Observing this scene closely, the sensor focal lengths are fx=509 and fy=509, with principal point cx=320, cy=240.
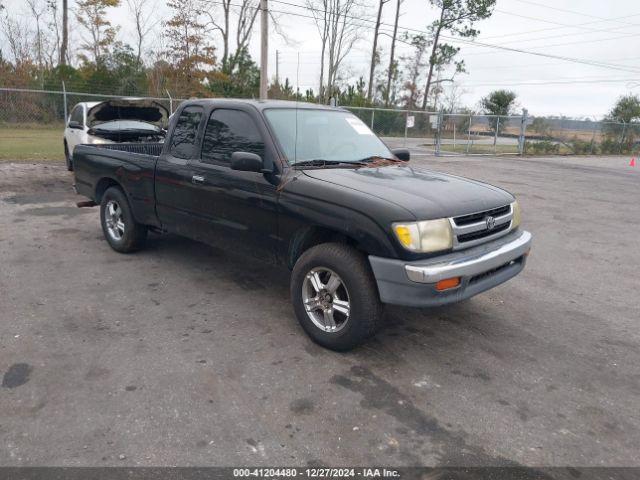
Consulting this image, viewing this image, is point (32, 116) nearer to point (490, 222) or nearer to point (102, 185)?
point (102, 185)

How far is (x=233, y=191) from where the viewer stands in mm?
4352

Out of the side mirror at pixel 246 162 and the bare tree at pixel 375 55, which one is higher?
the bare tree at pixel 375 55

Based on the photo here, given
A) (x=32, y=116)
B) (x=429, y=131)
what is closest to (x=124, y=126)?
(x=32, y=116)

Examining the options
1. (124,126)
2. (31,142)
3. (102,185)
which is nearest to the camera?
(102,185)

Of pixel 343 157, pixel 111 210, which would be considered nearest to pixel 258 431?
pixel 343 157

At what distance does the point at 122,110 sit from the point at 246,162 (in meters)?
8.03

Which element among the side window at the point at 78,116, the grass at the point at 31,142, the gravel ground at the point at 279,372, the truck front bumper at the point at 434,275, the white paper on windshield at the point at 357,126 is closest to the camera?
the gravel ground at the point at 279,372

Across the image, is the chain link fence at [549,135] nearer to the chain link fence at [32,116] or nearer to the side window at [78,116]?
the chain link fence at [32,116]

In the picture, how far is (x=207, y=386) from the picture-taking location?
325cm

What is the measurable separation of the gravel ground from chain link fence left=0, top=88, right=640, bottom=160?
1132cm

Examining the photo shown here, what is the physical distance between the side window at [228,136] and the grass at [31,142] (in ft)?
37.2

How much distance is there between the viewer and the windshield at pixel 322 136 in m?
4.25

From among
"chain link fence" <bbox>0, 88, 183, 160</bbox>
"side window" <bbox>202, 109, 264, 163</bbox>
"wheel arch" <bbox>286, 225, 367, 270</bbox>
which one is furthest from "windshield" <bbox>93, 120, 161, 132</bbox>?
"chain link fence" <bbox>0, 88, 183, 160</bbox>

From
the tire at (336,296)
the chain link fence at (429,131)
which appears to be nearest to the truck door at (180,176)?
the tire at (336,296)
